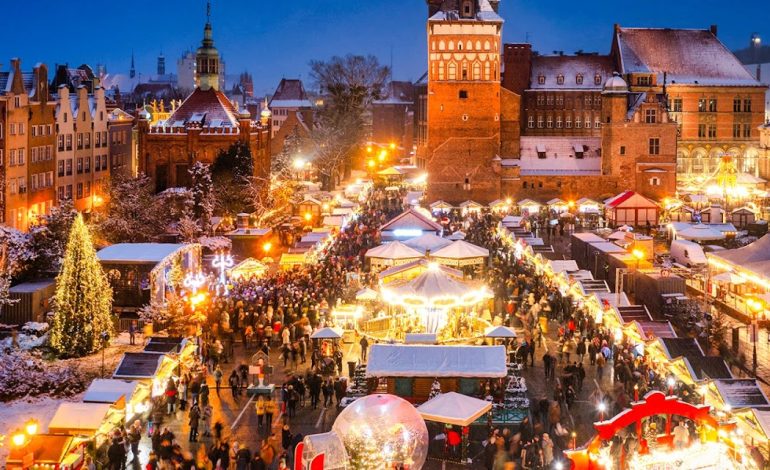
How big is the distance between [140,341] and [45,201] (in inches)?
886

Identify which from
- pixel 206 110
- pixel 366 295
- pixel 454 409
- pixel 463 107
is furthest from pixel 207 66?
pixel 454 409

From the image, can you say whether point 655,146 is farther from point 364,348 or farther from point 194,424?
point 194,424

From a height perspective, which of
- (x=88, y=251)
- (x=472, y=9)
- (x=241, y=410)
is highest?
(x=472, y=9)

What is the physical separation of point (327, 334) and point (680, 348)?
840 centimetres

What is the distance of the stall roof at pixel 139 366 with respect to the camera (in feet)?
63.5

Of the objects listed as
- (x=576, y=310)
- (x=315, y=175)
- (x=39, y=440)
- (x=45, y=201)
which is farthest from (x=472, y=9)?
(x=39, y=440)

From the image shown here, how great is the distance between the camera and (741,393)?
55.8 ft

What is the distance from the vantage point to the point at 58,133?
157 ft

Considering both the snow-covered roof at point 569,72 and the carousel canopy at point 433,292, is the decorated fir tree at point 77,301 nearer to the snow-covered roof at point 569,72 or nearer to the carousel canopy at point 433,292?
the carousel canopy at point 433,292

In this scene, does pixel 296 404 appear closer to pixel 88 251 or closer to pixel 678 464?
pixel 88 251

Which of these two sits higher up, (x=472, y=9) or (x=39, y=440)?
(x=472, y=9)

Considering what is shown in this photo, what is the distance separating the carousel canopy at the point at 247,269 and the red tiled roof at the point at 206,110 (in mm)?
25719

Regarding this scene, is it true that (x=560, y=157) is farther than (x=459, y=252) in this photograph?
Yes

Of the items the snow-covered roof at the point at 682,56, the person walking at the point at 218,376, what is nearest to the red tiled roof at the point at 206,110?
the snow-covered roof at the point at 682,56
